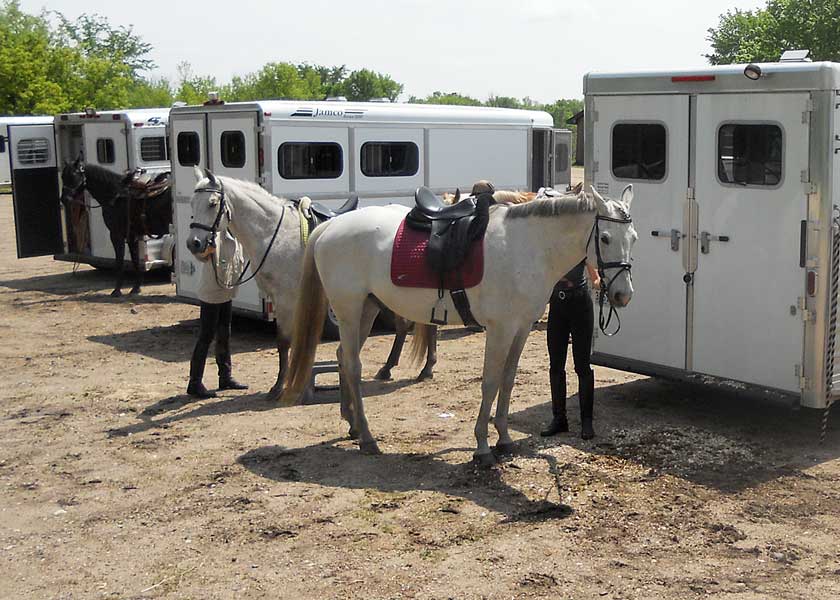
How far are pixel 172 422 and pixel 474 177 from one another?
6.36m

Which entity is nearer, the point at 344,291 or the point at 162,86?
the point at 344,291

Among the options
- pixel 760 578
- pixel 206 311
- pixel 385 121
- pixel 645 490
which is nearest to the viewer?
pixel 760 578

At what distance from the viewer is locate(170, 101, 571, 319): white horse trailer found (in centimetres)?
1095

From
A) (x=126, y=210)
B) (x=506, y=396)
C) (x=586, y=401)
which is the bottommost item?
(x=586, y=401)

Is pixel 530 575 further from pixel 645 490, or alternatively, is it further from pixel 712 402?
pixel 712 402

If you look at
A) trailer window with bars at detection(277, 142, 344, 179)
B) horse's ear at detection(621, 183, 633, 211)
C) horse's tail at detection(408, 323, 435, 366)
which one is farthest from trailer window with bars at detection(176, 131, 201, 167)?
horse's ear at detection(621, 183, 633, 211)

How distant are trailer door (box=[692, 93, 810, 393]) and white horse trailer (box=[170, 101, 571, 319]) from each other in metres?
5.03

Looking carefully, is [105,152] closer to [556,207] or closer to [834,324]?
[556,207]

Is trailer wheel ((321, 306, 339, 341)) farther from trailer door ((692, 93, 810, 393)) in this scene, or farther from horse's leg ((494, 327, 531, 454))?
trailer door ((692, 93, 810, 393))

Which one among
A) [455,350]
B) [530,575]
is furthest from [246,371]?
[530,575]

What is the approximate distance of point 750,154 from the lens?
7.12 meters

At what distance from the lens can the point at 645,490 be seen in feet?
20.6

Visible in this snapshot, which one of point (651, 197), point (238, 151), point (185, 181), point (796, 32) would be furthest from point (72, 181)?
point (796, 32)

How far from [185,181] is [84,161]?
5.18 meters
